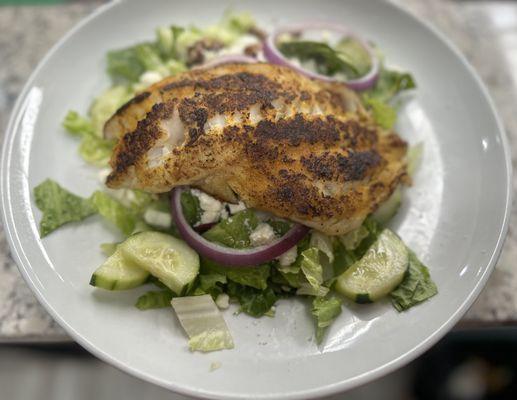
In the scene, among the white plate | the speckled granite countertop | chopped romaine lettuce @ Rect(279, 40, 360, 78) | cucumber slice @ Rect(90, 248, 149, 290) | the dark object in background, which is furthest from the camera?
the dark object in background

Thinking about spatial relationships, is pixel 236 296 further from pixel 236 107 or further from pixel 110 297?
pixel 236 107

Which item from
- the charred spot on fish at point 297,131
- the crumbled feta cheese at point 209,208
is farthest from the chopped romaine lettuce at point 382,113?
the crumbled feta cheese at point 209,208

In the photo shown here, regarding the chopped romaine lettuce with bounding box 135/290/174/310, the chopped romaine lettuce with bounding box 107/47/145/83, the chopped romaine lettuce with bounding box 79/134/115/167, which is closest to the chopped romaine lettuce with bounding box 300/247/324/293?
the chopped romaine lettuce with bounding box 135/290/174/310

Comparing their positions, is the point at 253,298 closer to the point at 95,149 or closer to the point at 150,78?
the point at 95,149

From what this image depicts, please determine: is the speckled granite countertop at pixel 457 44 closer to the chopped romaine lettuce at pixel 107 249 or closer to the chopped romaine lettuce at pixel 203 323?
the chopped romaine lettuce at pixel 107 249

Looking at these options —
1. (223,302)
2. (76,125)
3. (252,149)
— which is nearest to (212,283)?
(223,302)

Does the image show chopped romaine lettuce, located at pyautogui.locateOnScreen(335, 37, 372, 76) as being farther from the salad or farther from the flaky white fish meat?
the flaky white fish meat
